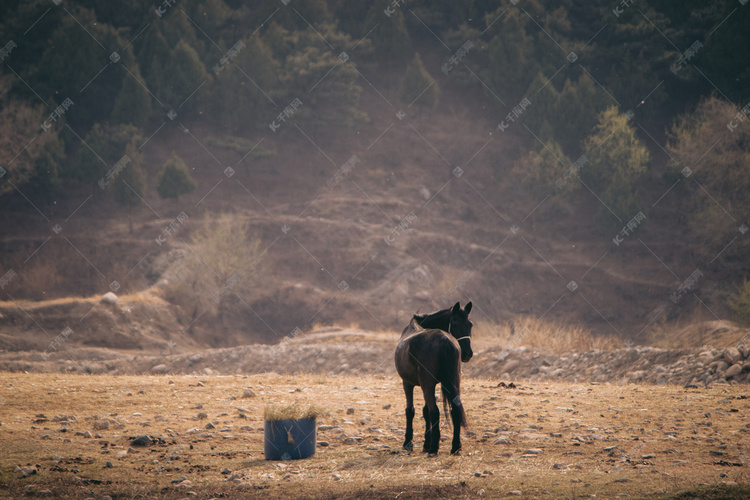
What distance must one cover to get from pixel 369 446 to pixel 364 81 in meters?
55.5

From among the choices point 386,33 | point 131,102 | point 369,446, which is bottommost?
point 369,446

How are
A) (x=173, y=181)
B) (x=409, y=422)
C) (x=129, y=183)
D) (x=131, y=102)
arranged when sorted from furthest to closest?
(x=131, y=102), (x=173, y=181), (x=129, y=183), (x=409, y=422)

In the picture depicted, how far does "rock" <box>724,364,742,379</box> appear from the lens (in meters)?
15.4

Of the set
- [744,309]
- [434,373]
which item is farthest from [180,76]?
[434,373]

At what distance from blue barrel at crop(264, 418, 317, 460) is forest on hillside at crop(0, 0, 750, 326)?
40.2 metres

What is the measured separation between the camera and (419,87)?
178 feet

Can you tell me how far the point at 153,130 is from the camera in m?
56.0

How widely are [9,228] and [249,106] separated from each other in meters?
21.4

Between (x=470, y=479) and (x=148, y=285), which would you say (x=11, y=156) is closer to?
(x=148, y=285)

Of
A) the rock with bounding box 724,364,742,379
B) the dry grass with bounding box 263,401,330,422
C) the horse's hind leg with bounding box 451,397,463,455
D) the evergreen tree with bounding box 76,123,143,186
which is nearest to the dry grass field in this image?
the horse's hind leg with bounding box 451,397,463,455

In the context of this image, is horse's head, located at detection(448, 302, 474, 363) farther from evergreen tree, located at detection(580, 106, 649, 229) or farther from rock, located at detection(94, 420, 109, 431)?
evergreen tree, located at detection(580, 106, 649, 229)

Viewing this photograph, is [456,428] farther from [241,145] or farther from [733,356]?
[241,145]

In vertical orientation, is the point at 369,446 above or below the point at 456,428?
below

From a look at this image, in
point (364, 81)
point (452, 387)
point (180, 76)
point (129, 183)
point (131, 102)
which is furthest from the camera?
point (364, 81)
